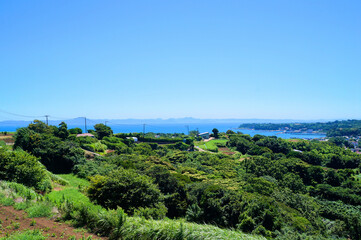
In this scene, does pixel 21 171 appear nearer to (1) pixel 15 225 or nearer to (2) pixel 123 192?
(2) pixel 123 192

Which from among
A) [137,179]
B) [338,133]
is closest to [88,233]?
[137,179]

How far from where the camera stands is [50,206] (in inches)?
290

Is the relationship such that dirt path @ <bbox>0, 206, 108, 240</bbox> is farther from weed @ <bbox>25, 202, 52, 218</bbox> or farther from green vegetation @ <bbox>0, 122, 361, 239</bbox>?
green vegetation @ <bbox>0, 122, 361, 239</bbox>

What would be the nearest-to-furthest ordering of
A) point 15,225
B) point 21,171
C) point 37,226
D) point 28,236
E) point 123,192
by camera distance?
point 28,236
point 15,225
point 37,226
point 123,192
point 21,171

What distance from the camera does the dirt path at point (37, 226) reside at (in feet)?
18.9

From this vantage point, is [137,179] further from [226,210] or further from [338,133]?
[338,133]

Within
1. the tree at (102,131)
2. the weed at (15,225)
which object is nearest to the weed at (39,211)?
the weed at (15,225)

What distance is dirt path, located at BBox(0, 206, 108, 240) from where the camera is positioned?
577cm

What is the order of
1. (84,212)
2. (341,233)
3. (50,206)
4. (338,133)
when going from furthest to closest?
(338,133) < (341,233) < (50,206) < (84,212)

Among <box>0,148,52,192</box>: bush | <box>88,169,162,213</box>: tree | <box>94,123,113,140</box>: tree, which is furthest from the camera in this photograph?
<box>94,123,113,140</box>: tree

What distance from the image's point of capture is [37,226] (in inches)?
240

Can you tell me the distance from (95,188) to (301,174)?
33801mm

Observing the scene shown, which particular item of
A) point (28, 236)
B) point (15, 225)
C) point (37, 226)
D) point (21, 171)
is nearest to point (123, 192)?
point (37, 226)

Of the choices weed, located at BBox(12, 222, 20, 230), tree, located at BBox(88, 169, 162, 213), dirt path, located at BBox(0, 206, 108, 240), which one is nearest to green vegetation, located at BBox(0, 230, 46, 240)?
dirt path, located at BBox(0, 206, 108, 240)
